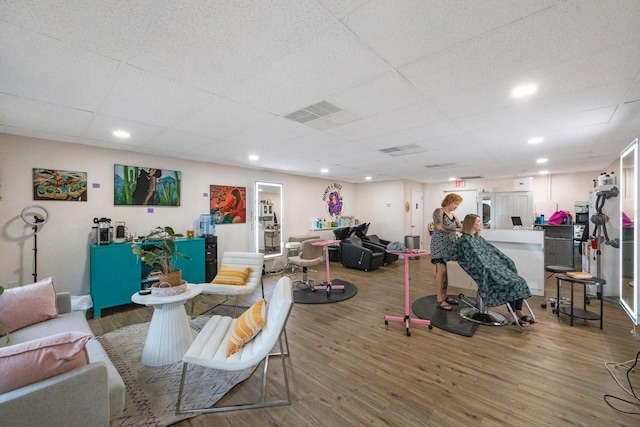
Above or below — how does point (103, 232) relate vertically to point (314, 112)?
below

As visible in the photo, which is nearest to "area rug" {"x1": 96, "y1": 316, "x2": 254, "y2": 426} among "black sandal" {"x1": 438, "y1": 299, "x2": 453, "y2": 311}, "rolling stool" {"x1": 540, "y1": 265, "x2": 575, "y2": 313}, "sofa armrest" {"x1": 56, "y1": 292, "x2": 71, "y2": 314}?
"sofa armrest" {"x1": 56, "y1": 292, "x2": 71, "y2": 314}

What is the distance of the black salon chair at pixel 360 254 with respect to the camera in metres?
6.14

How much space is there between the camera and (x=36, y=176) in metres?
3.45

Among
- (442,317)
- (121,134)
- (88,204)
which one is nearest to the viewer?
(121,134)

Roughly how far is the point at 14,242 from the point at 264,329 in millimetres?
3784

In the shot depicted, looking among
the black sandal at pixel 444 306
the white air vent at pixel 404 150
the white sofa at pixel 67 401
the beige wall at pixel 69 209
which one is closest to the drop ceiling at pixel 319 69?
the beige wall at pixel 69 209

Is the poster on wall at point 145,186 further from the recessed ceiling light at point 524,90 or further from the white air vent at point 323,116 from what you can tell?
the recessed ceiling light at point 524,90

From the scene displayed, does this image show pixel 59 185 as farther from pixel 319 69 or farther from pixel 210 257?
pixel 319 69

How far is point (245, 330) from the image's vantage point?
6.53 feet

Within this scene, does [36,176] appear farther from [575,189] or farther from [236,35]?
[575,189]

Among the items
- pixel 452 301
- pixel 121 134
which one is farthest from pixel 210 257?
pixel 452 301

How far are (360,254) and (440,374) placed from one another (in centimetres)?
400

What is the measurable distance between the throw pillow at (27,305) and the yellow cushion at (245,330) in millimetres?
1789

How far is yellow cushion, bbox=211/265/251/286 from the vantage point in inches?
137
